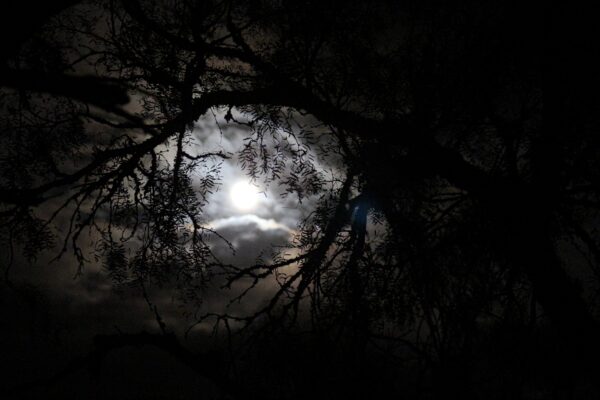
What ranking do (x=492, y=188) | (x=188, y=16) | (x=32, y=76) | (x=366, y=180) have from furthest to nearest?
(x=366, y=180) → (x=188, y=16) → (x=492, y=188) → (x=32, y=76)

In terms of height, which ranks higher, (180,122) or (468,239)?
(180,122)

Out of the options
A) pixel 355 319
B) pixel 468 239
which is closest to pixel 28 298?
Answer: pixel 355 319

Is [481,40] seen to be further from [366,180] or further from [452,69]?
[366,180]

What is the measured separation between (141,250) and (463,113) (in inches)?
130

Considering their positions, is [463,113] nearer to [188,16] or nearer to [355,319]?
[355,319]

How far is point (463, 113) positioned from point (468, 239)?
1.19 metres

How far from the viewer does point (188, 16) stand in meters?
3.57

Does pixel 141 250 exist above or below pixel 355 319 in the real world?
above

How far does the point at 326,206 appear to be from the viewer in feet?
14.3

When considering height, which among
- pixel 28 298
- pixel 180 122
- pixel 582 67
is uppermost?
pixel 582 67

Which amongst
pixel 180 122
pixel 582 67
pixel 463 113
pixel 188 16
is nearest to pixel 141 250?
pixel 180 122

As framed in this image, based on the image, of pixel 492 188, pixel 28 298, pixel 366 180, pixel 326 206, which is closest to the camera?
pixel 492 188

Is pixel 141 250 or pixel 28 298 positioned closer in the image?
pixel 28 298

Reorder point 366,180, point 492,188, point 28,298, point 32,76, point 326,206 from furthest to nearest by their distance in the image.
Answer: point 326,206 → point 366,180 → point 28,298 → point 492,188 → point 32,76
